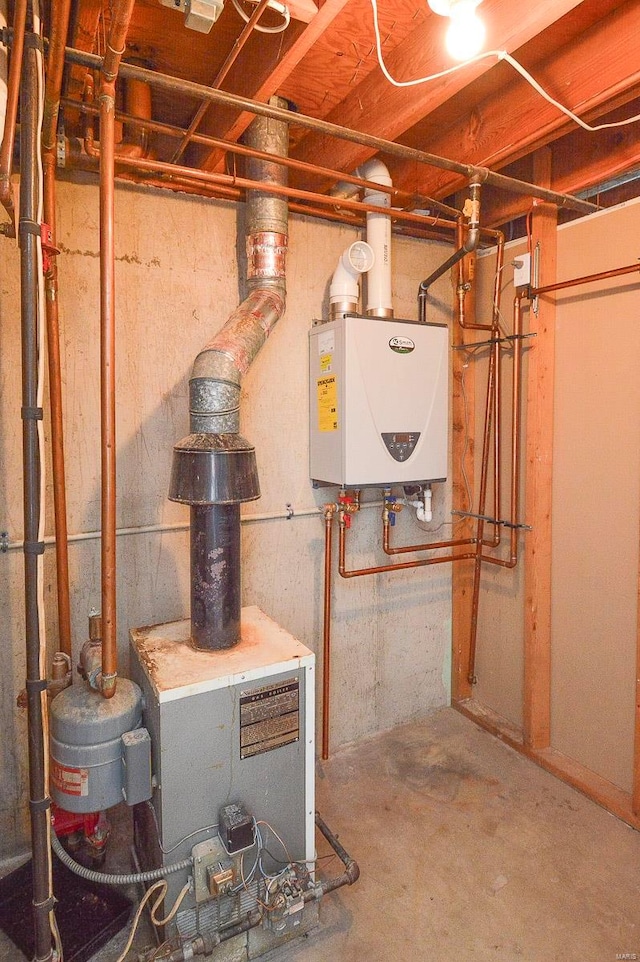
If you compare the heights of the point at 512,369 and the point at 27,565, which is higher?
the point at 512,369

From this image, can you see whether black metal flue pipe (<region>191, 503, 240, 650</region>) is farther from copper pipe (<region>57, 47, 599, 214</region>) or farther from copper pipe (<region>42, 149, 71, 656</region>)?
copper pipe (<region>57, 47, 599, 214</region>)

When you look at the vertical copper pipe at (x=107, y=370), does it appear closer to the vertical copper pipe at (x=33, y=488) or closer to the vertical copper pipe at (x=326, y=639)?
the vertical copper pipe at (x=33, y=488)

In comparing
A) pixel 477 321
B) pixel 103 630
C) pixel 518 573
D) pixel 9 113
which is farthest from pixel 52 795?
pixel 477 321

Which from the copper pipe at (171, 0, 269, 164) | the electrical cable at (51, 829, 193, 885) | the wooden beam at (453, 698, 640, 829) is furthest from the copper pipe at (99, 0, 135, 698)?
the wooden beam at (453, 698, 640, 829)

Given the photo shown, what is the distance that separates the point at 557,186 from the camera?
7.04ft

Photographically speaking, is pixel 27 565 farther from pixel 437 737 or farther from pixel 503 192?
pixel 503 192

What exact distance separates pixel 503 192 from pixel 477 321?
0.53 metres

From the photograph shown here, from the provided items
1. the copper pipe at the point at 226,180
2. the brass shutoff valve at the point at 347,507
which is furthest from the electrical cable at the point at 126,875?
the copper pipe at the point at 226,180

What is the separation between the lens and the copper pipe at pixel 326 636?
2207 millimetres

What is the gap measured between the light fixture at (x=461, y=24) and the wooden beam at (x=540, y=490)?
109cm

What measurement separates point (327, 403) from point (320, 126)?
0.88m

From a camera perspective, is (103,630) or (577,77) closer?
(103,630)

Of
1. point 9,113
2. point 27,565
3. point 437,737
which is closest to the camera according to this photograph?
point 9,113

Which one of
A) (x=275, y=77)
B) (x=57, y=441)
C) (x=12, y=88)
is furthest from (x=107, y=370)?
(x=275, y=77)
